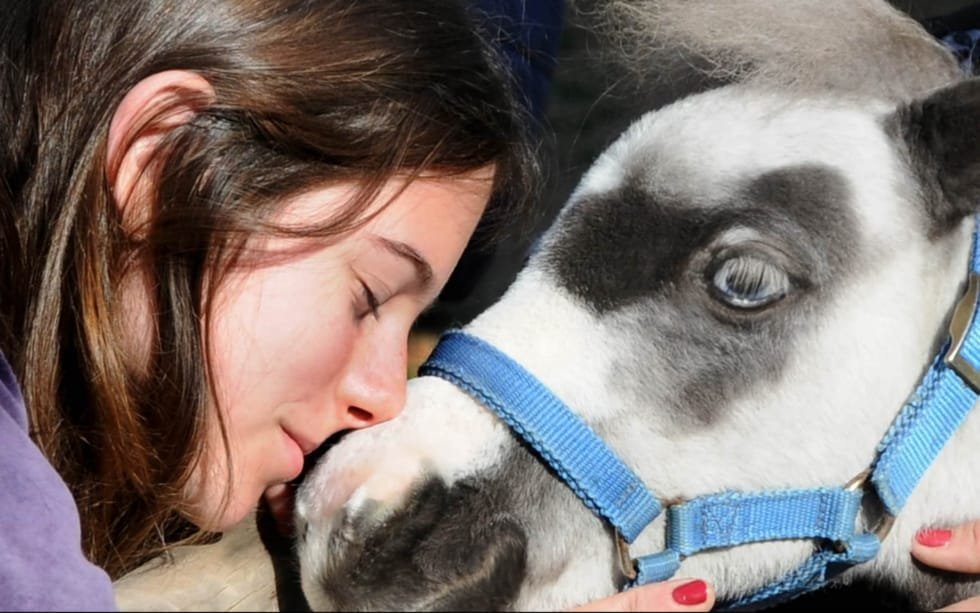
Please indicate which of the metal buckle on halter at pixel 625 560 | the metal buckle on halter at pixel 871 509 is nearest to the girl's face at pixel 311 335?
the metal buckle on halter at pixel 625 560

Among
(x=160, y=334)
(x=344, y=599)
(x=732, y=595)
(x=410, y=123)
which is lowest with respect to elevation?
(x=732, y=595)

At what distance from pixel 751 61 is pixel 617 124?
20cm

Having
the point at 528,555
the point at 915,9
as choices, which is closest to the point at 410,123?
the point at 528,555

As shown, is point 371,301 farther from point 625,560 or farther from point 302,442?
point 625,560

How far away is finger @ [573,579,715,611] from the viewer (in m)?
0.97

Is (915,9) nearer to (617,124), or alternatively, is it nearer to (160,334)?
(617,124)

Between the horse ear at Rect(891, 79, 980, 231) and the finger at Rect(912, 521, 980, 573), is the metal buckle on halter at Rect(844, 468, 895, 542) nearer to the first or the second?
the finger at Rect(912, 521, 980, 573)

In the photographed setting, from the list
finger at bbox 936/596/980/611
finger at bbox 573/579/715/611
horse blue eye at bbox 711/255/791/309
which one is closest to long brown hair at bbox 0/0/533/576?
horse blue eye at bbox 711/255/791/309

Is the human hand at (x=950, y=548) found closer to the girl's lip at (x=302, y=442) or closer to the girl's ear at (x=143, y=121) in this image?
the girl's lip at (x=302, y=442)

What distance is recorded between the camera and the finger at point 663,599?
974 mm

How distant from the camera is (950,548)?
1.22m

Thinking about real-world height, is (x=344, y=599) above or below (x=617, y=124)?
below

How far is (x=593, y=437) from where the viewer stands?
1.13 metres

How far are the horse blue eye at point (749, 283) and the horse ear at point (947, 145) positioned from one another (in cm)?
19
